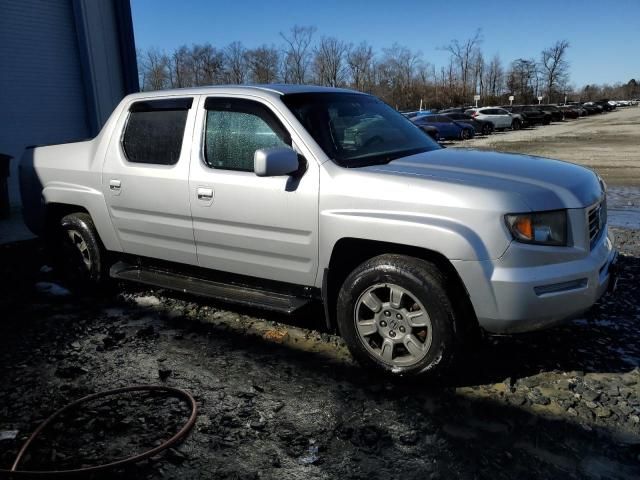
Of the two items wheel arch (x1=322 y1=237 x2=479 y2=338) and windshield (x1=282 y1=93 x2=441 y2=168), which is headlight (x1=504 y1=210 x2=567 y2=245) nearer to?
wheel arch (x1=322 y1=237 x2=479 y2=338)

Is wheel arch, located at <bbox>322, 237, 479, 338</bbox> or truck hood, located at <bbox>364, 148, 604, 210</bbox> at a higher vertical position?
truck hood, located at <bbox>364, 148, 604, 210</bbox>

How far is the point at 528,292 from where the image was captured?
2881 mm

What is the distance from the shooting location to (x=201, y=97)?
163 inches

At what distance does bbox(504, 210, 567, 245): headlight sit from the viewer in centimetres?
291

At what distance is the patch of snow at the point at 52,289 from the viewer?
526 centimetres

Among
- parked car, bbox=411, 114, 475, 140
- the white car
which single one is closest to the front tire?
parked car, bbox=411, 114, 475, 140

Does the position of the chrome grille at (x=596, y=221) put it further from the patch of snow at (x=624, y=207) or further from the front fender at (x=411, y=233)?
the patch of snow at (x=624, y=207)

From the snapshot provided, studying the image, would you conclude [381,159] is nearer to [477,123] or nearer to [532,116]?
[477,123]

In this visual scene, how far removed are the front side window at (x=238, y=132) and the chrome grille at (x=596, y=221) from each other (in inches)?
77.9

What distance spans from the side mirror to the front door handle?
25.8 inches

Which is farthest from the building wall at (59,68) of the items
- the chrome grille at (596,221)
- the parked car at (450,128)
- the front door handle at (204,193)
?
the parked car at (450,128)

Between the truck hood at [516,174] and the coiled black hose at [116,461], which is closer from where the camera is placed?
the coiled black hose at [116,461]

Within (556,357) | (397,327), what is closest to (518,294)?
(397,327)

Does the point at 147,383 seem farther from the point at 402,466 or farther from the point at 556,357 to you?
the point at 556,357
